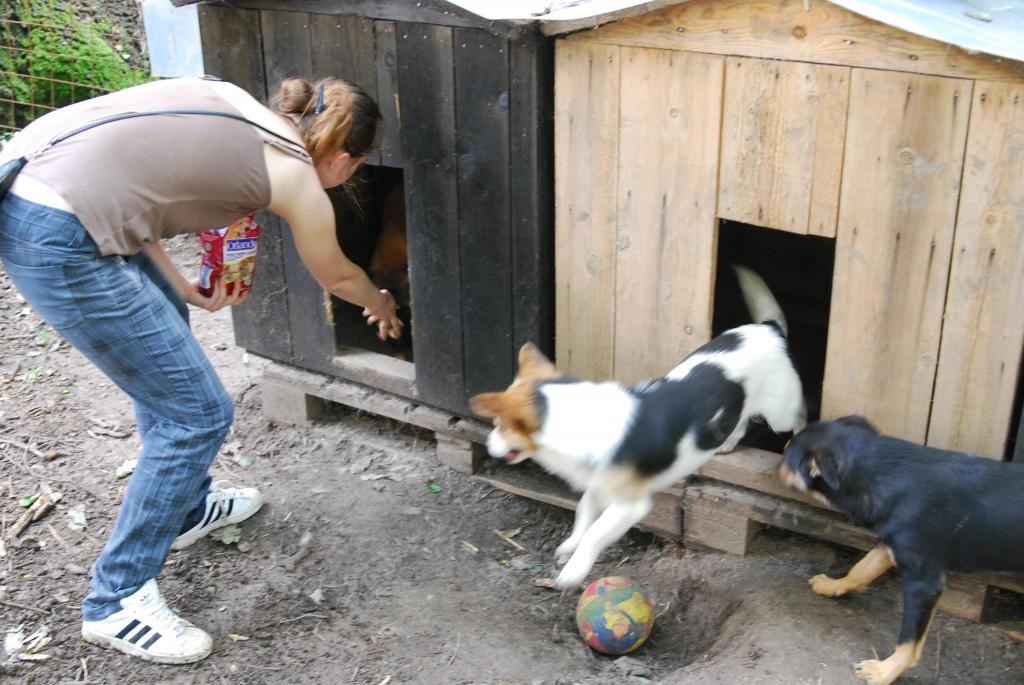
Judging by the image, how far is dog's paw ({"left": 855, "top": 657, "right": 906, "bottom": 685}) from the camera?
3134 millimetres

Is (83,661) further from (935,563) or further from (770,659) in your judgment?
(935,563)

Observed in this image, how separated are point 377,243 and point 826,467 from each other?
2.69 m

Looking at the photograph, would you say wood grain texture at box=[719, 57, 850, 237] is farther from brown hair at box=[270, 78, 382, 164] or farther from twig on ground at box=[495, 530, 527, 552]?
twig on ground at box=[495, 530, 527, 552]

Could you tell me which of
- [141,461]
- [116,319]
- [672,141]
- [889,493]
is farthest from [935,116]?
[141,461]

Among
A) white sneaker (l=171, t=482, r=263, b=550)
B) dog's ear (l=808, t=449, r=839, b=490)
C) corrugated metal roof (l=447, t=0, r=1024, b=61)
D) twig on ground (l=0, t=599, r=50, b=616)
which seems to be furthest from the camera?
white sneaker (l=171, t=482, r=263, b=550)

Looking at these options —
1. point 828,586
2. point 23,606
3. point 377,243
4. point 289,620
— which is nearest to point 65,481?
point 23,606

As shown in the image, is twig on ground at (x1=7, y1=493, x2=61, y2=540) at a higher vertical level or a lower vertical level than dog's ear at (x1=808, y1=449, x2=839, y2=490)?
lower

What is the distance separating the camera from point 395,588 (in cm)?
388

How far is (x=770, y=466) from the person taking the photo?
3.73 metres

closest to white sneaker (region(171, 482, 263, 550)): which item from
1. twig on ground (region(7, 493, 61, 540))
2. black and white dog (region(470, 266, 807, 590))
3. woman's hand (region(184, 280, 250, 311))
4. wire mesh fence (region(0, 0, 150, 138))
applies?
twig on ground (region(7, 493, 61, 540))

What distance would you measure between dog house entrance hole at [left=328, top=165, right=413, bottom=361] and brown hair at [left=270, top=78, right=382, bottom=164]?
1559 millimetres

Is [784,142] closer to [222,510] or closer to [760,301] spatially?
[760,301]

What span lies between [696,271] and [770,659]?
1.28m

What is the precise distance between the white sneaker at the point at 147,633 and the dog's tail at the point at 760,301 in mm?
2261
